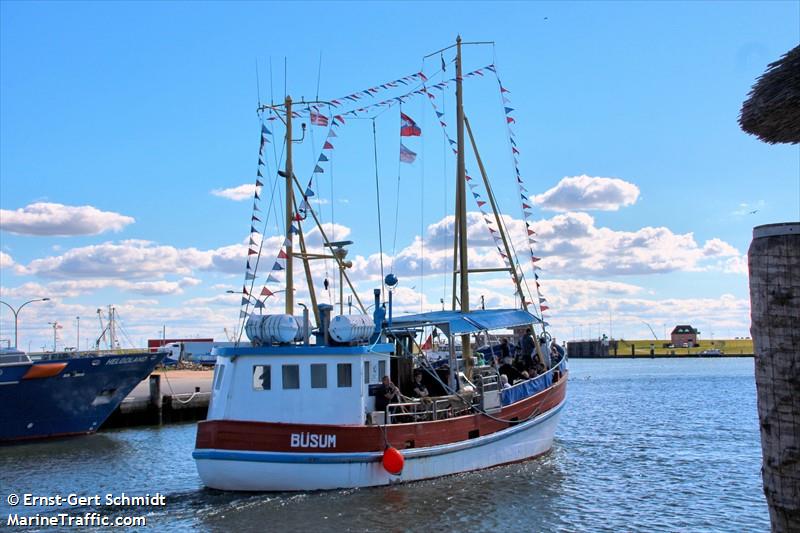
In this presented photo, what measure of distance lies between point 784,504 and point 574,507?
621 inches

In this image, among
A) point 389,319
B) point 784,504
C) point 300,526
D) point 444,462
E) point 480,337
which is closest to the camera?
point 784,504

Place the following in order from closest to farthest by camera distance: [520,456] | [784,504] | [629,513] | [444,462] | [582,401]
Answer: [784,504], [629,513], [444,462], [520,456], [582,401]

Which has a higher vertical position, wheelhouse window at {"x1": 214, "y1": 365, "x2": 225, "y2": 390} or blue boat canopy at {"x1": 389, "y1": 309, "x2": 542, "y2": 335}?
blue boat canopy at {"x1": 389, "y1": 309, "x2": 542, "y2": 335}

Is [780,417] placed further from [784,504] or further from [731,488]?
[731,488]

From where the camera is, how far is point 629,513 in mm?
18578

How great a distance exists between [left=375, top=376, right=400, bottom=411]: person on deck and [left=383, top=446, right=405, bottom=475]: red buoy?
1.64 m

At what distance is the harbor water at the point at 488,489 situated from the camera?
56.9 ft

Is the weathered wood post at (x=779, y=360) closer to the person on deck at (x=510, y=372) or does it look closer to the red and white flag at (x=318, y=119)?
the red and white flag at (x=318, y=119)

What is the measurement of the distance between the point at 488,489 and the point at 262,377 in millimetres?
6655

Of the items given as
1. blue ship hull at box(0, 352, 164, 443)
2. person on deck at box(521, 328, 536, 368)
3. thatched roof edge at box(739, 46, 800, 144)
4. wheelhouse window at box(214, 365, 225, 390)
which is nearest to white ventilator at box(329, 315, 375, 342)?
wheelhouse window at box(214, 365, 225, 390)

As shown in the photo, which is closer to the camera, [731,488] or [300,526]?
[300,526]

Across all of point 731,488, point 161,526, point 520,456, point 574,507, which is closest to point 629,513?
point 574,507

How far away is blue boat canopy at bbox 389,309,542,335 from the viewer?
23.1 meters

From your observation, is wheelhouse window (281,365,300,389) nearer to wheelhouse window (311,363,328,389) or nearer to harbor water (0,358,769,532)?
wheelhouse window (311,363,328,389)
